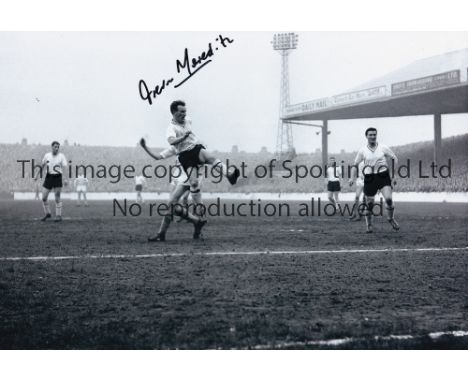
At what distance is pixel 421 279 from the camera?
566 cm

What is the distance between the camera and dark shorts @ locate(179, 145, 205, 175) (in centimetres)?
889

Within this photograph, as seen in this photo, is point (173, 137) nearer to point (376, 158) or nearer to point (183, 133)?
point (183, 133)

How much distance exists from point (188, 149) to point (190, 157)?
5.0 inches

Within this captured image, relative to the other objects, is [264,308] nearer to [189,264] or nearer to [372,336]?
[372,336]

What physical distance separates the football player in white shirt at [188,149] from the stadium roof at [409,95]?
946 inches

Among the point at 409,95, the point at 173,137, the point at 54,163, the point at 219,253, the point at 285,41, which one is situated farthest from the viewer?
the point at 285,41

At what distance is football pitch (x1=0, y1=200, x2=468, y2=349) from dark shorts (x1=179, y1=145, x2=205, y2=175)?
1.21 meters

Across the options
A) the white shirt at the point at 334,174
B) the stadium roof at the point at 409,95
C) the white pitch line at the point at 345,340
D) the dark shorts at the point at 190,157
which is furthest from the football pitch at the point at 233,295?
the stadium roof at the point at 409,95

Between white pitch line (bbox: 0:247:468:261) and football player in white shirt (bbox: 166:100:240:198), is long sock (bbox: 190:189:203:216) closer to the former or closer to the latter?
football player in white shirt (bbox: 166:100:240:198)

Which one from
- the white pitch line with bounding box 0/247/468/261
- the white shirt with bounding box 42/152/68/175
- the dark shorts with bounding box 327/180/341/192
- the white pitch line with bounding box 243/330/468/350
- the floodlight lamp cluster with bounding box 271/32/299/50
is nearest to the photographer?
the white pitch line with bounding box 243/330/468/350

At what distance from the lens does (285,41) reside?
37.4m

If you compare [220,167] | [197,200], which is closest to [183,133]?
[220,167]

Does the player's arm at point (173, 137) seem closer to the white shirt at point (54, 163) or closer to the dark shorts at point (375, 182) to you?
the dark shorts at point (375, 182)

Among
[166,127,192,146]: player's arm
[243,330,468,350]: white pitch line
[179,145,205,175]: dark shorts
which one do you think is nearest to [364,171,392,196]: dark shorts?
[179,145,205,175]: dark shorts
